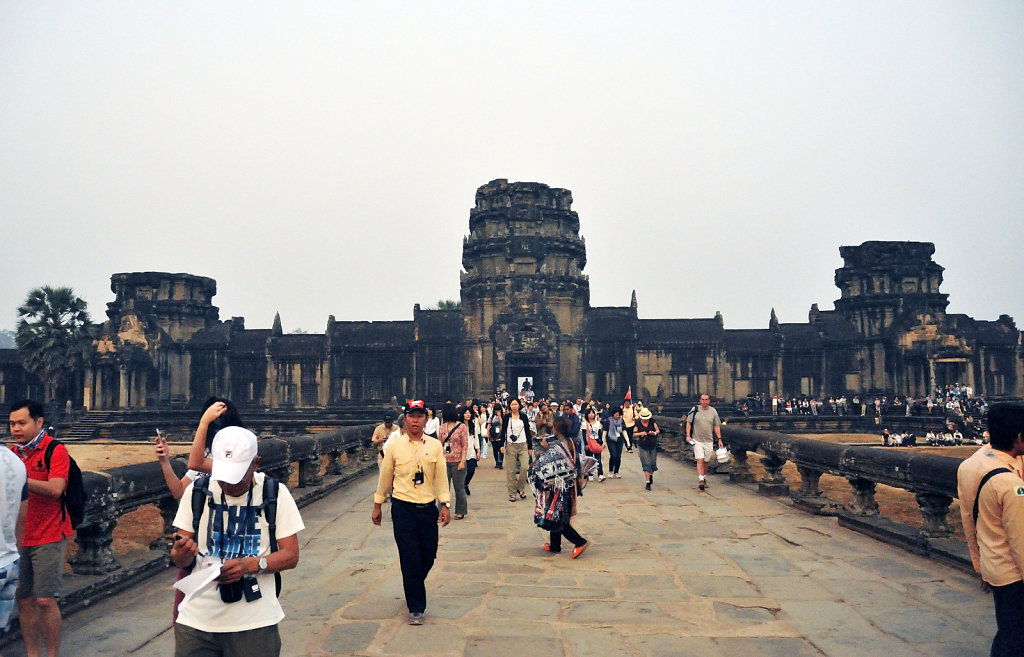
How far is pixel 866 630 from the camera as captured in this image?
568 cm

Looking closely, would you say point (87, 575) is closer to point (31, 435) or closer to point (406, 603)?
point (31, 435)

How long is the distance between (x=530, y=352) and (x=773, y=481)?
26.1 m

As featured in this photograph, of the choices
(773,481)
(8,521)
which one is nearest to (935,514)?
(773,481)

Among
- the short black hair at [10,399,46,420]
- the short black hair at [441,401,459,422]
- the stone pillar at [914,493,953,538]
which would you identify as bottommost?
the stone pillar at [914,493,953,538]

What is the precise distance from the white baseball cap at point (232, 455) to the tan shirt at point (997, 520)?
158 inches

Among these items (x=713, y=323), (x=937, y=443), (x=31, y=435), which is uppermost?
(x=713, y=323)

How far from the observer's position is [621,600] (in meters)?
6.59

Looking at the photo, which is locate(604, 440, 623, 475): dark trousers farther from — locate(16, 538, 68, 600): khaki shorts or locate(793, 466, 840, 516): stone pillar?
locate(16, 538, 68, 600): khaki shorts

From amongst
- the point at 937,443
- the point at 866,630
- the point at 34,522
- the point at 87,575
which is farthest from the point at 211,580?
the point at 937,443

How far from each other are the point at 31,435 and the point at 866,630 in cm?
621

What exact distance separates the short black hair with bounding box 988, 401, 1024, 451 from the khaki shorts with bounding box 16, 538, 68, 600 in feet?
19.7

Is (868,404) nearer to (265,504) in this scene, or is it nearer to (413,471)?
(413,471)

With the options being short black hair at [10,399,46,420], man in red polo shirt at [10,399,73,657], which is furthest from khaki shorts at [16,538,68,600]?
short black hair at [10,399,46,420]

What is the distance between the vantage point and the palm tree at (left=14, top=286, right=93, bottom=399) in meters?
41.1
